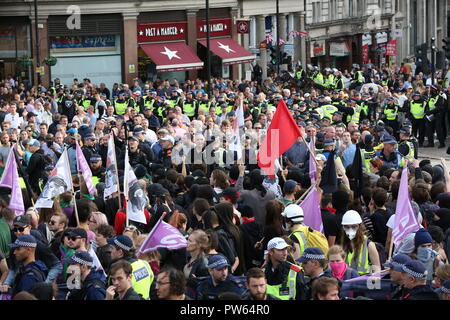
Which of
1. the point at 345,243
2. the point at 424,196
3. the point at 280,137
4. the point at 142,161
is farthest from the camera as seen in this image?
the point at 142,161

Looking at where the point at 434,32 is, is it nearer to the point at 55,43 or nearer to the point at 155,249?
the point at 55,43

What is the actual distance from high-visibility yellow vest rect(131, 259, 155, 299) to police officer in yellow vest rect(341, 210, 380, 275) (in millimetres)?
2303

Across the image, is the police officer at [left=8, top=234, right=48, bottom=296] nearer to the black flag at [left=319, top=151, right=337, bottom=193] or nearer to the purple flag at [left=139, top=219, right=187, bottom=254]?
the purple flag at [left=139, top=219, right=187, bottom=254]

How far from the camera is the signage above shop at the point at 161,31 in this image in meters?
48.4

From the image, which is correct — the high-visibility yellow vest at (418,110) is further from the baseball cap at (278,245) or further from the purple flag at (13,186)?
the baseball cap at (278,245)

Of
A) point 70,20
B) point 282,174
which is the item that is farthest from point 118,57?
point 282,174

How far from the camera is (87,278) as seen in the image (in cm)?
1020

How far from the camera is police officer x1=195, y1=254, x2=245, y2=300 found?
9.92 meters

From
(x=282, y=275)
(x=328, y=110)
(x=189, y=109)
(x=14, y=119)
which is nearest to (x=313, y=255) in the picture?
(x=282, y=275)

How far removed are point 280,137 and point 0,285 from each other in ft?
22.3

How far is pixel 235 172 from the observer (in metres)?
16.9

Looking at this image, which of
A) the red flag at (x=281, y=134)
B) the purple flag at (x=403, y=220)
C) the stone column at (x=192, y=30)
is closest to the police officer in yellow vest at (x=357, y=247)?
the purple flag at (x=403, y=220)

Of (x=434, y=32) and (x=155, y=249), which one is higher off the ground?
(x=434, y=32)

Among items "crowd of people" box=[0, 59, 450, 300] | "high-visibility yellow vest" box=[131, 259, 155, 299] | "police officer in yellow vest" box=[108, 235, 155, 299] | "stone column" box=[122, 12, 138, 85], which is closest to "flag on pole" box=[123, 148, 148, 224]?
"crowd of people" box=[0, 59, 450, 300]
